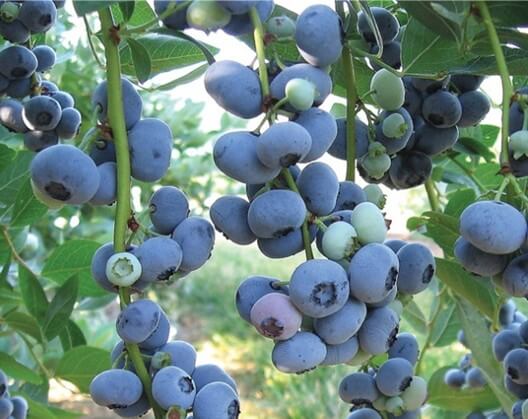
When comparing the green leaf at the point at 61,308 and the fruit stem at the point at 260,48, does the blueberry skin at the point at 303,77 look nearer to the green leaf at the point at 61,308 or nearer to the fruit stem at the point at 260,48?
the fruit stem at the point at 260,48

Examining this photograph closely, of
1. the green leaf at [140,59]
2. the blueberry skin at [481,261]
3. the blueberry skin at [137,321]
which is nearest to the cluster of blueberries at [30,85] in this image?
the green leaf at [140,59]

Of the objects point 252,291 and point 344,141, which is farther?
point 344,141

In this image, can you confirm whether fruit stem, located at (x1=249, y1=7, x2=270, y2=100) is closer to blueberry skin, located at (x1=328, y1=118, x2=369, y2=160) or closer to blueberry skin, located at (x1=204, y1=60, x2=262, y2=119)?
blueberry skin, located at (x1=204, y1=60, x2=262, y2=119)

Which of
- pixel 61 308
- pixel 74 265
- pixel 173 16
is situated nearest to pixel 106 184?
pixel 173 16

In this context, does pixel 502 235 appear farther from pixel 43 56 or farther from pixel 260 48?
pixel 43 56

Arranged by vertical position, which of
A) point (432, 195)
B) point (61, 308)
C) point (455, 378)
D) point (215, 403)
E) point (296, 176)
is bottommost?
point (455, 378)
